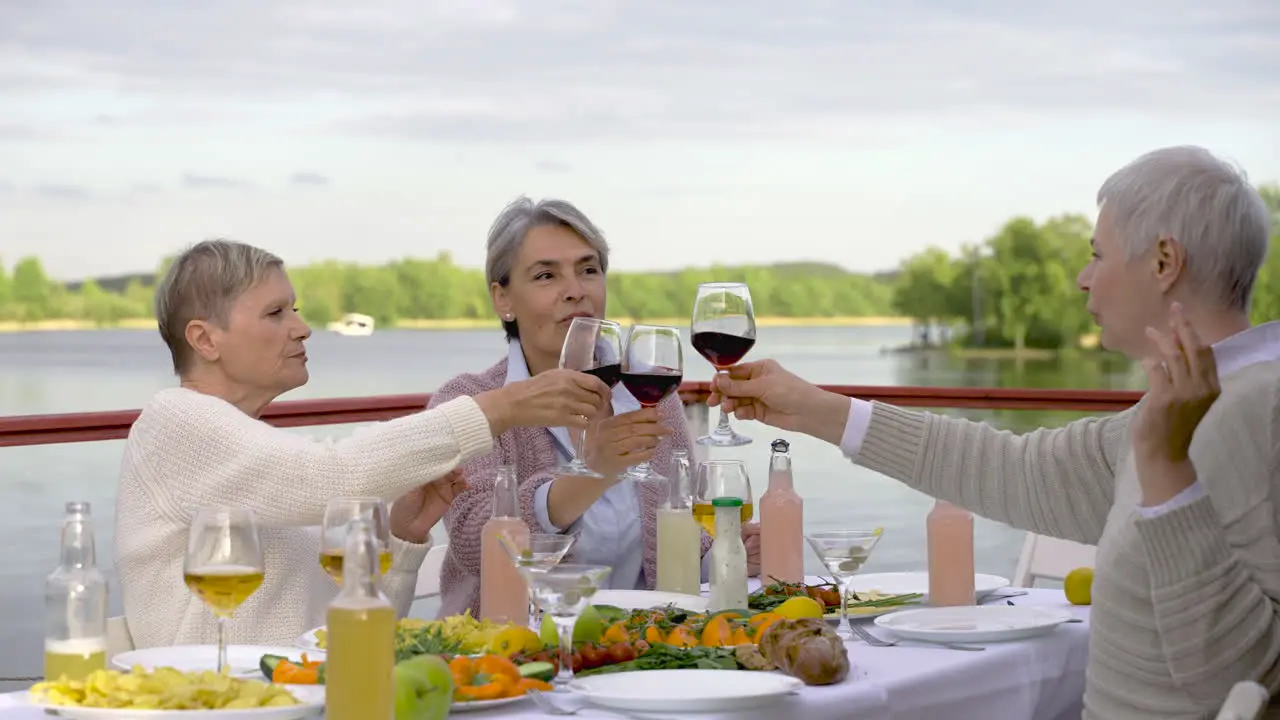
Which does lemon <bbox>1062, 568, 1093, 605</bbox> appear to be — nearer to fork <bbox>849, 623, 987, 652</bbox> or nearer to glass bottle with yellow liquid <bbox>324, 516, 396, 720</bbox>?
fork <bbox>849, 623, 987, 652</bbox>

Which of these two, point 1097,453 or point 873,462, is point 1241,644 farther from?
point 873,462

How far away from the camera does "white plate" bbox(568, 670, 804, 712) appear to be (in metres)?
1.68

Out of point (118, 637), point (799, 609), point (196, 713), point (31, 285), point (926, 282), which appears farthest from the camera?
point (926, 282)

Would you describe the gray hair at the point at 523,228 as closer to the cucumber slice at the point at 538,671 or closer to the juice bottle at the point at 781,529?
the juice bottle at the point at 781,529

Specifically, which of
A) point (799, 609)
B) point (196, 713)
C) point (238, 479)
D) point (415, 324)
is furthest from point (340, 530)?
point (415, 324)

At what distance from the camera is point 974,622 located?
2256 millimetres

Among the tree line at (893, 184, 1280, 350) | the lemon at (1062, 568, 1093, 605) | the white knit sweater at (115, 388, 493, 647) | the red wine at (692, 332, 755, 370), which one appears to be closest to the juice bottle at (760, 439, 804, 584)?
the red wine at (692, 332, 755, 370)

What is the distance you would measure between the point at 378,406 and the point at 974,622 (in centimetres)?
237

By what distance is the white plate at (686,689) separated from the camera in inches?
66.3

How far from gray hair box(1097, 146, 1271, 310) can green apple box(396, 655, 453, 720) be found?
1.08m

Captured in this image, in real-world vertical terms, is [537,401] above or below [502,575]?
above

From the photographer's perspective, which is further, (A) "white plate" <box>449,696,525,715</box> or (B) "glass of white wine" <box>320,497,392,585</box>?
(B) "glass of white wine" <box>320,497,392,585</box>

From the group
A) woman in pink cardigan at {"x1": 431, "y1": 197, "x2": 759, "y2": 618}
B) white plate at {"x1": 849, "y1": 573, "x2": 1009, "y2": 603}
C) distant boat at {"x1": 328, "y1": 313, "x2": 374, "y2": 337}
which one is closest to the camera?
white plate at {"x1": 849, "y1": 573, "x2": 1009, "y2": 603}

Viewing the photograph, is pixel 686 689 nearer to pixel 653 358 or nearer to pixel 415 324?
pixel 653 358
